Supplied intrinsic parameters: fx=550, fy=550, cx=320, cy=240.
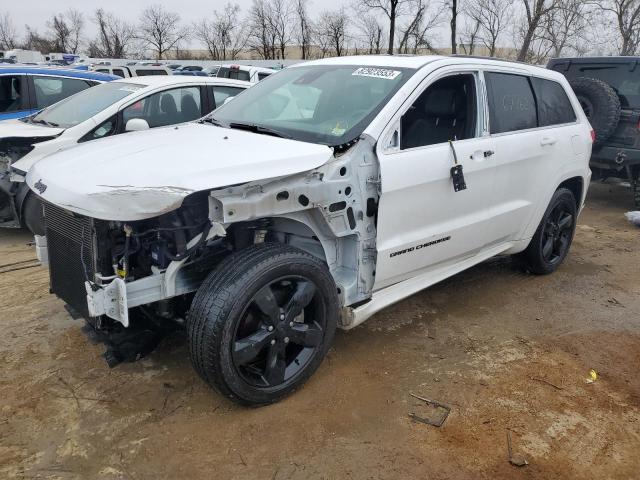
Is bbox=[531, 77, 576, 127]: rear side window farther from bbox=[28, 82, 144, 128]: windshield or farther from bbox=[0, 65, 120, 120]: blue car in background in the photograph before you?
bbox=[0, 65, 120, 120]: blue car in background

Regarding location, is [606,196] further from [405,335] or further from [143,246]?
[143,246]

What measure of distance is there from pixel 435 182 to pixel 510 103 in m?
1.19

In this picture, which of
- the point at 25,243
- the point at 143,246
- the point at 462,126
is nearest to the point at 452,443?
the point at 143,246

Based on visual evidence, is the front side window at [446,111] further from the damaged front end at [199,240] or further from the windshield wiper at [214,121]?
the windshield wiper at [214,121]

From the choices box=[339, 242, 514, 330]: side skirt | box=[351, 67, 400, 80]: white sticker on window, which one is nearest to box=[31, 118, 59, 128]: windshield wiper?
box=[351, 67, 400, 80]: white sticker on window

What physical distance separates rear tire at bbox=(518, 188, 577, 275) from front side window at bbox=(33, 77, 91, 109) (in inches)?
252

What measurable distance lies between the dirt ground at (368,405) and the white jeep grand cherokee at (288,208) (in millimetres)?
266

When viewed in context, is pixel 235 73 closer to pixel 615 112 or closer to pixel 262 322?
pixel 615 112

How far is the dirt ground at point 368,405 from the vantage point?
2623mm

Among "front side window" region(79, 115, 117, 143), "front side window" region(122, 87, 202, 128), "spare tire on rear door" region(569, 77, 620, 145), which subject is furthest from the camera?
"spare tire on rear door" region(569, 77, 620, 145)

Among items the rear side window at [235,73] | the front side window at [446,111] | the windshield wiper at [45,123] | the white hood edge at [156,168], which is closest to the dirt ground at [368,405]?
the white hood edge at [156,168]

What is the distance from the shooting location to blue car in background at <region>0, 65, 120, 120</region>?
7.34 m

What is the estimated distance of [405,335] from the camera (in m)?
3.92

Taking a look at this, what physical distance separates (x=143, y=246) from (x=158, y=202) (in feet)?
1.52
